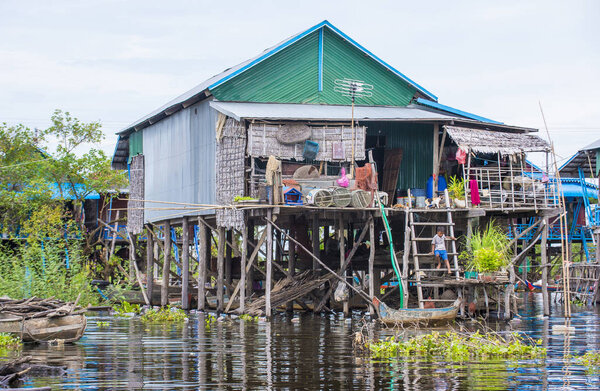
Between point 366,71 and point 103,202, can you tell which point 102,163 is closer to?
point 103,202

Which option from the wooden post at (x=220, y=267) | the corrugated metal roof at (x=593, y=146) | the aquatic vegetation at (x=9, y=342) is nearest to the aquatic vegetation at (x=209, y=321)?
Answer: the wooden post at (x=220, y=267)

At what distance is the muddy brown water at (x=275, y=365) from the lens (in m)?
11.5

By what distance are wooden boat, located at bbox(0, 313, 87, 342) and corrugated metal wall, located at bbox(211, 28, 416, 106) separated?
10.7 m

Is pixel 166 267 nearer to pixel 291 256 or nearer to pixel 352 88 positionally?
pixel 291 256

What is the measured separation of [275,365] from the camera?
1347 cm

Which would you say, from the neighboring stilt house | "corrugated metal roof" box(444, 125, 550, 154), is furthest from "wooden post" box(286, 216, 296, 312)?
"corrugated metal roof" box(444, 125, 550, 154)

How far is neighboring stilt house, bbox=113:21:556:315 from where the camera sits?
23.1m

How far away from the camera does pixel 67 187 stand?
38656 mm

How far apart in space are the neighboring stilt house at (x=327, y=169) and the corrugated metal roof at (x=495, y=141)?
0.16 ft

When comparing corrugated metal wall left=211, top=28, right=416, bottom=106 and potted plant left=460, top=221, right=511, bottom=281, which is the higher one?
corrugated metal wall left=211, top=28, right=416, bottom=106

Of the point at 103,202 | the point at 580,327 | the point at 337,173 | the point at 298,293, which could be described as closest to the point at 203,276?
the point at 298,293

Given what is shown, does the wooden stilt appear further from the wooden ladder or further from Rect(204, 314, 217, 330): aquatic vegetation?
the wooden ladder

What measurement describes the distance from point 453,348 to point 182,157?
15.1m

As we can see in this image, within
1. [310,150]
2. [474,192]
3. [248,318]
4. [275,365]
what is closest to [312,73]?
[310,150]
